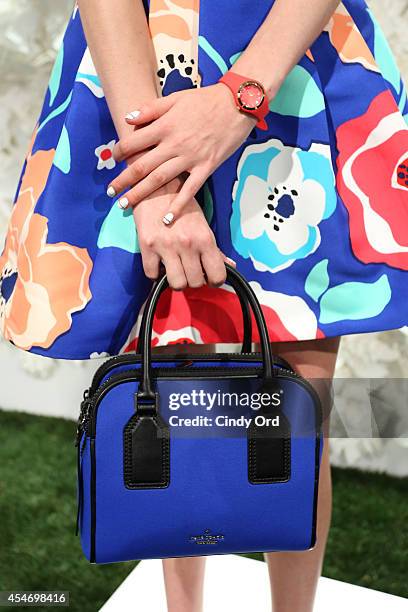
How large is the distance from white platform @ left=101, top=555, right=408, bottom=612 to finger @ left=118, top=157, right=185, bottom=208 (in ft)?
3.23

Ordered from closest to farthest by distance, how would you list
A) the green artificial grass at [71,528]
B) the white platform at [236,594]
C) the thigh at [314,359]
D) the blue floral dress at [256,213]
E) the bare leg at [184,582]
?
1. the blue floral dress at [256,213]
2. the thigh at [314,359]
3. the bare leg at [184,582]
4. the white platform at [236,594]
5. the green artificial grass at [71,528]

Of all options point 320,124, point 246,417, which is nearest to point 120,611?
point 246,417

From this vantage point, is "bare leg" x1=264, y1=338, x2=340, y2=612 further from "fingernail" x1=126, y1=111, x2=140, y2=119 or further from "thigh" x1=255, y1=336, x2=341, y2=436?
"fingernail" x1=126, y1=111, x2=140, y2=119

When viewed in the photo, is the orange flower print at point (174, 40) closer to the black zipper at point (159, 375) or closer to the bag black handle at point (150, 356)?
the bag black handle at point (150, 356)

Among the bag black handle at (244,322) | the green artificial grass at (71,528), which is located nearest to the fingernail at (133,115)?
the bag black handle at (244,322)

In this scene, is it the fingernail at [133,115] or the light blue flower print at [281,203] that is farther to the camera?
the light blue flower print at [281,203]

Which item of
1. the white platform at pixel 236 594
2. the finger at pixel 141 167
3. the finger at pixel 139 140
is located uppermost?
the finger at pixel 139 140

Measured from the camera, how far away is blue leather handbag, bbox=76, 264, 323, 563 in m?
0.92

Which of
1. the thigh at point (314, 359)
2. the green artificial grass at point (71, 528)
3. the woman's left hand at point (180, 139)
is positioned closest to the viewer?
the woman's left hand at point (180, 139)

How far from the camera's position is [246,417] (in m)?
0.94

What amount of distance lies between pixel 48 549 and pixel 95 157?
1.27 meters

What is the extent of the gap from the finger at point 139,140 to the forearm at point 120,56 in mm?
18

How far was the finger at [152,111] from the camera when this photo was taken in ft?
2.98

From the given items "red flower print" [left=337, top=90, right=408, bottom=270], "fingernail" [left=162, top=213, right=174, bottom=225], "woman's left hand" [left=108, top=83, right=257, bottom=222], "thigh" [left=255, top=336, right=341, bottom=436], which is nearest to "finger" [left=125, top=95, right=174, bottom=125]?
"woman's left hand" [left=108, top=83, right=257, bottom=222]
